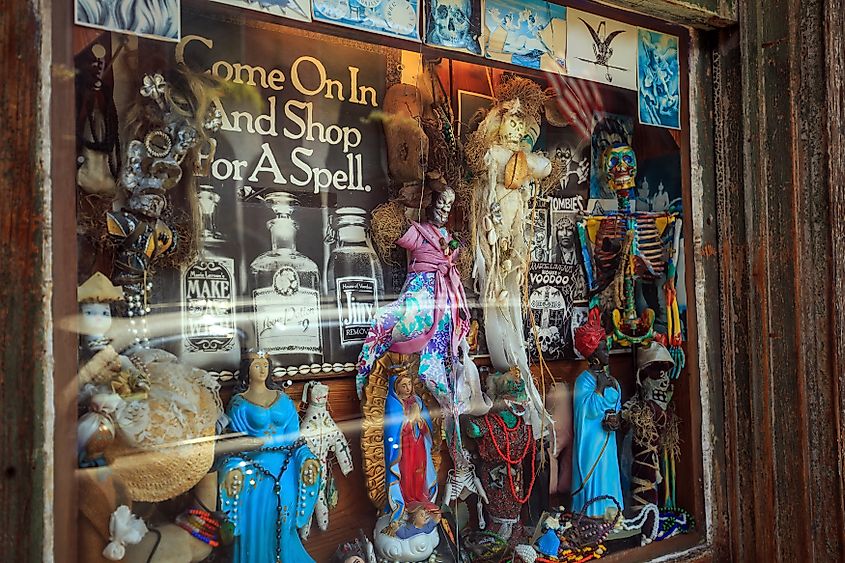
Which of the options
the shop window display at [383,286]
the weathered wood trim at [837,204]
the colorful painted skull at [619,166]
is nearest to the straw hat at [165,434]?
the shop window display at [383,286]

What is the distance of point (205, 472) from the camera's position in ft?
6.04

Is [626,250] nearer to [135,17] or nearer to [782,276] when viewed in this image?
[782,276]

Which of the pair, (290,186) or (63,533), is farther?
(290,186)

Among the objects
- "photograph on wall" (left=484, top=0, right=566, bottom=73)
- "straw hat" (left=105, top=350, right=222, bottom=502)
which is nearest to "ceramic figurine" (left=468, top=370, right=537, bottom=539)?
"straw hat" (left=105, top=350, right=222, bottom=502)

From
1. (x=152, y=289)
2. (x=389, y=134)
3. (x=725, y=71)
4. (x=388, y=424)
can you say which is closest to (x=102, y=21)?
(x=152, y=289)

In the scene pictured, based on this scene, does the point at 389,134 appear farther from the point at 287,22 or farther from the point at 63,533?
the point at 63,533

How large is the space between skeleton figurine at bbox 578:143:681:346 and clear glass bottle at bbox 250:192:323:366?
106 centimetres

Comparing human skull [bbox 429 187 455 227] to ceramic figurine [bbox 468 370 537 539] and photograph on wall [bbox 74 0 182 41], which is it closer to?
ceramic figurine [bbox 468 370 537 539]

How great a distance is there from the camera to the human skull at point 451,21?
225 cm

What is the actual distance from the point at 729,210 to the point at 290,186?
1.68m

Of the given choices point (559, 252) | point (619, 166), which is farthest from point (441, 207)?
point (619, 166)

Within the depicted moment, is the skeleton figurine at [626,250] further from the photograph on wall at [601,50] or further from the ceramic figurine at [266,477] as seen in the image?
the ceramic figurine at [266,477]

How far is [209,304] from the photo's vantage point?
190cm

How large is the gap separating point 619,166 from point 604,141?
11 cm
